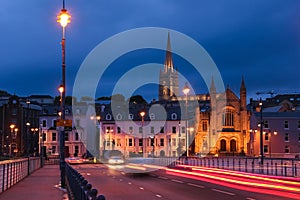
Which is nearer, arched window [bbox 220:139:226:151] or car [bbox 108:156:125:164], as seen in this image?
car [bbox 108:156:125:164]

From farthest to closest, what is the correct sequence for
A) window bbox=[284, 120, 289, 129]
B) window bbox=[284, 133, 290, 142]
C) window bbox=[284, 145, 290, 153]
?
window bbox=[284, 120, 289, 129] < window bbox=[284, 133, 290, 142] < window bbox=[284, 145, 290, 153]

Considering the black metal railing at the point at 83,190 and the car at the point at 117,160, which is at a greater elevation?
the black metal railing at the point at 83,190

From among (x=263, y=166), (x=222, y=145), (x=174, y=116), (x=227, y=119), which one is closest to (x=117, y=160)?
(x=263, y=166)

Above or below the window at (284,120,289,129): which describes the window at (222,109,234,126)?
above

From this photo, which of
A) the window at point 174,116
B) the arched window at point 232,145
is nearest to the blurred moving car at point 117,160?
the window at point 174,116

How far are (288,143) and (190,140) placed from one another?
82.0 feet

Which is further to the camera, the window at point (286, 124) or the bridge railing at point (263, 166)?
the window at point (286, 124)

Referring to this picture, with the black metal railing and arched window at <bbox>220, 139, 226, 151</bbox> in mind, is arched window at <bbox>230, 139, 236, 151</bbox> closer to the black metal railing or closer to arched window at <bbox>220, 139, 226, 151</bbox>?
arched window at <bbox>220, 139, 226, 151</bbox>

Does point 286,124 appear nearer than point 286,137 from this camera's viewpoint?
No

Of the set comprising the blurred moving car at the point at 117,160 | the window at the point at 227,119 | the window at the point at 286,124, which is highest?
the window at the point at 227,119

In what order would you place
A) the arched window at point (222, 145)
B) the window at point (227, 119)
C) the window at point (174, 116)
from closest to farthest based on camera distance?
the arched window at point (222, 145) → the window at point (174, 116) → the window at point (227, 119)

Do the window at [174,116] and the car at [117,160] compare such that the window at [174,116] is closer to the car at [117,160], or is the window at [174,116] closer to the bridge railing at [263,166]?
the bridge railing at [263,166]

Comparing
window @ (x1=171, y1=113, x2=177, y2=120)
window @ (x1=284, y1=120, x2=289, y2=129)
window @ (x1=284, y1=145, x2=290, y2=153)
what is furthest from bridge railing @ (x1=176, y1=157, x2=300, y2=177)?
window @ (x1=171, y1=113, x2=177, y2=120)

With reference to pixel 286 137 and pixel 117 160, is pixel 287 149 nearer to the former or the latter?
pixel 286 137
